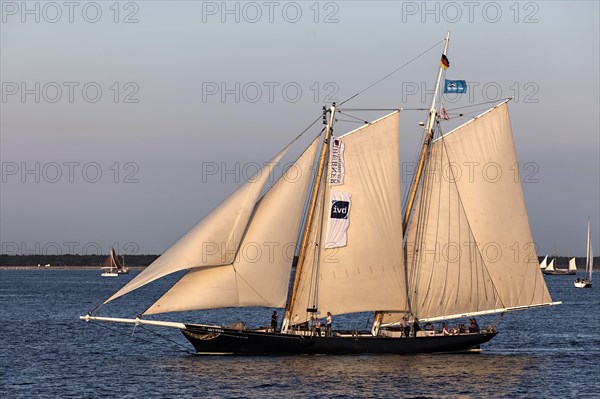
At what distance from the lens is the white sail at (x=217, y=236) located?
55531mm

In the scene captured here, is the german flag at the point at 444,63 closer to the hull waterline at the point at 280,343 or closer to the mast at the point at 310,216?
the mast at the point at 310,216

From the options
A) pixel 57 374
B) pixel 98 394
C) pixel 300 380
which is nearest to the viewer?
pixel 98 394

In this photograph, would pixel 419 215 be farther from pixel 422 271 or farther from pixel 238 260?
pixel 238 260

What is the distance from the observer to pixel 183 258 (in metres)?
55.5

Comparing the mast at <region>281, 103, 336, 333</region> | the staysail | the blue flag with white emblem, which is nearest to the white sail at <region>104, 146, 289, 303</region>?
the mast at <region>281, 103, 336, 333</region>

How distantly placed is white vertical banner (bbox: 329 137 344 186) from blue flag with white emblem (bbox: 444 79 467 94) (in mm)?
8436

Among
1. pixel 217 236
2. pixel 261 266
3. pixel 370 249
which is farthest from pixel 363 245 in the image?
pixel 217 236

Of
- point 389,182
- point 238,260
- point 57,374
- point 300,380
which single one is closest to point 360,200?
point 389,182

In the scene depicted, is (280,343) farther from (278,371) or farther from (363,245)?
(363,245)

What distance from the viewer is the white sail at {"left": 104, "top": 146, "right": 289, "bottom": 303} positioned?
2186 inches

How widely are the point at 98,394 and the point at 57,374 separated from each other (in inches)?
315

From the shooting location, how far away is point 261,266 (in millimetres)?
58250

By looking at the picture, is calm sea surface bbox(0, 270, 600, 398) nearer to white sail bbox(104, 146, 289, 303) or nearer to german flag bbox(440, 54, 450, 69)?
white sail bbox(104, 146, 289, 303)

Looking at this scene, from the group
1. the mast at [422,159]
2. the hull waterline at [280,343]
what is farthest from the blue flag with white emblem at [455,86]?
the hull waterline at [280,343]
